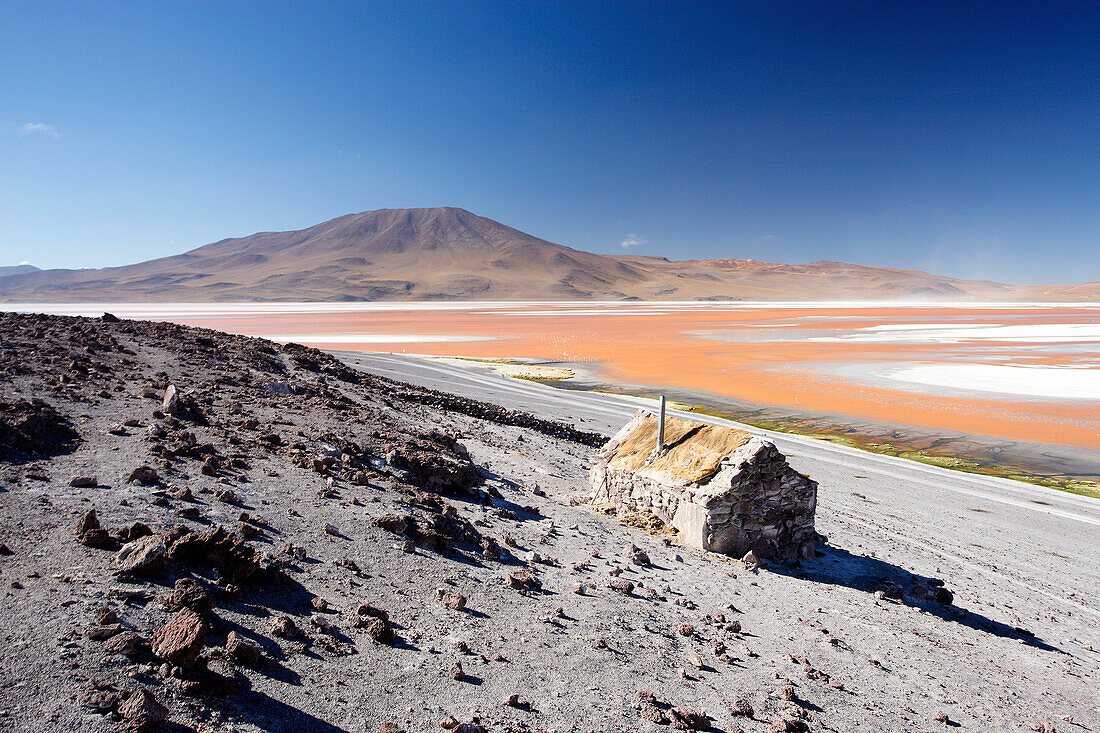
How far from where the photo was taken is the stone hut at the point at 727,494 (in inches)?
316

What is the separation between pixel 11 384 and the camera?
7.99m

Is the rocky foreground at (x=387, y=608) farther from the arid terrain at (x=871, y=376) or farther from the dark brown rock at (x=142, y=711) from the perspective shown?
the arid terrain at (x=871, y=376)

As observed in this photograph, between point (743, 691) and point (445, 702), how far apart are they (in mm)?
2536

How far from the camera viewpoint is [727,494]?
26.0ft

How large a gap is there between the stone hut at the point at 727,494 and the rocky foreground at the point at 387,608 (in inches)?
15.0

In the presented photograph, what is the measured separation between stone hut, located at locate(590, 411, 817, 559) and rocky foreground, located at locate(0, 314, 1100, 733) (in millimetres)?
381

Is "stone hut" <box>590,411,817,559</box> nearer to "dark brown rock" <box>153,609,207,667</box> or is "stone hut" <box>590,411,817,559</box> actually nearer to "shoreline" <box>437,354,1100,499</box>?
"dark brown rock" <box>153,609,207,667</box>

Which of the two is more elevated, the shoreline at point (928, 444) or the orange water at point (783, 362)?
the orange water at point (783, 362)

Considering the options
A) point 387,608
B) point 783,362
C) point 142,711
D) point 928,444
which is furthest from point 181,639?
point 783,362

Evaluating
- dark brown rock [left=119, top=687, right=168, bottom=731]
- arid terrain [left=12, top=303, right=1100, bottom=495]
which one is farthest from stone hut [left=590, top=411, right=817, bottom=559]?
arid terrain [left=12, top=303, right=1100, bottom=495]

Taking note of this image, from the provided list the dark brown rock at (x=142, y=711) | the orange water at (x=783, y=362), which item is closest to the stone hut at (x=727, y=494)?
the dark brown rock at (x=142, y=711)

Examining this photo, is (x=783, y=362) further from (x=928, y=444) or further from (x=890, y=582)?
(x=890, y=582)

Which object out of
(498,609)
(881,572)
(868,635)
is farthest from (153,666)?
(881,572)

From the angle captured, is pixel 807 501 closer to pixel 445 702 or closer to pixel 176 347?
pixel 445 702
